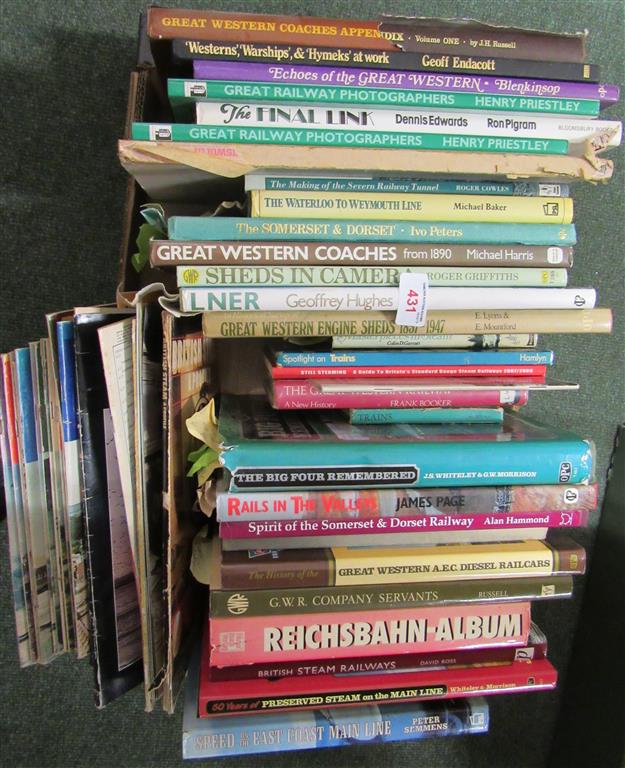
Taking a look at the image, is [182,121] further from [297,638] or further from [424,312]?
[297,638]

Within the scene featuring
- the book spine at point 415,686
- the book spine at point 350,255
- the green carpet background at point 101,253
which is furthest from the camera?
the green carpet background at point 101,253

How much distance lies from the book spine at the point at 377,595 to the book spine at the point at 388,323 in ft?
0.90

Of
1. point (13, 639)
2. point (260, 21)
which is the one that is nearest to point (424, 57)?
point (260, 21)

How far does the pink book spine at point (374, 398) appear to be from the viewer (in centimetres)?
56

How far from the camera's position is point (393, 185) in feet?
1.81

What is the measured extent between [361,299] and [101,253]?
433mm

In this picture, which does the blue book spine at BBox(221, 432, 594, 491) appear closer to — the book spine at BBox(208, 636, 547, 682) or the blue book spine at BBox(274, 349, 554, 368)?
the blue book spine at BBox(274, 349, 554, 368)

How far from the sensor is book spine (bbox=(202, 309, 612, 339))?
52 centimetres

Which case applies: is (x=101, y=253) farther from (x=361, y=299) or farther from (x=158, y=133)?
(x=361, y=299)

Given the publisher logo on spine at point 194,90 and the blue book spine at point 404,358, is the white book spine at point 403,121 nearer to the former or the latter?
the publisher logo on spine at point 194,90

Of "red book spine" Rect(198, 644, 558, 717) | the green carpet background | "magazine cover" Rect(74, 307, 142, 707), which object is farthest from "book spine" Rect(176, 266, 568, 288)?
"red book spine" Rect(198, 644, 558, 717)

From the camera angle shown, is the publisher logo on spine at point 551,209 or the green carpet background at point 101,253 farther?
the green carpet background at point 101,253

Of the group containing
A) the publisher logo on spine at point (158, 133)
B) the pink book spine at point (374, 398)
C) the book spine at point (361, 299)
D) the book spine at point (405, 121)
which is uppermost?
the book spine at point (405, 121)

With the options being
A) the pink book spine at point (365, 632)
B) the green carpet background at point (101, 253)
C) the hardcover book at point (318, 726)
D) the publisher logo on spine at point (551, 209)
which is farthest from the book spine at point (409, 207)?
the hardcover book at point (318, 726)
